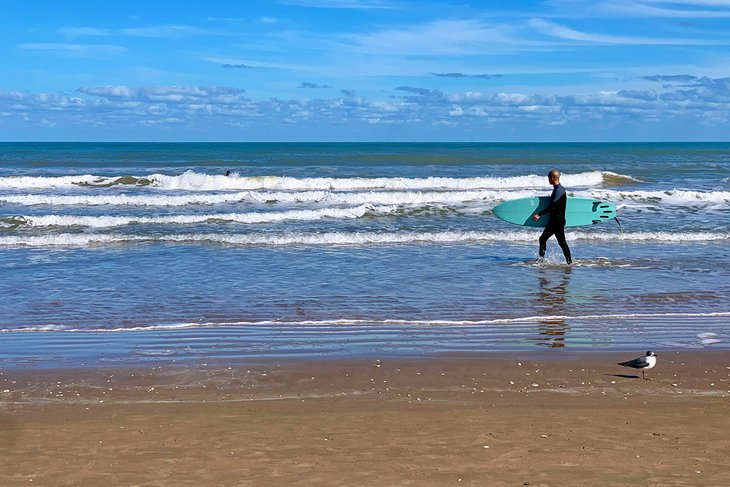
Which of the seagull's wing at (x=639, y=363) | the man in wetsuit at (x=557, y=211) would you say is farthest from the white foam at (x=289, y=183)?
the seagull's wing at (x=639, y=363)

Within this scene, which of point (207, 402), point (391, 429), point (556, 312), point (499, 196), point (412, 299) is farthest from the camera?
point (499, 196)

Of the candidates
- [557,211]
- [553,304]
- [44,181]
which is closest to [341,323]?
[553,304]

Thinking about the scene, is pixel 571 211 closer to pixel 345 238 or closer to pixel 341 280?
pixel 345 238

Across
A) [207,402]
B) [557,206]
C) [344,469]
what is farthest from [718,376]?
[557,206]

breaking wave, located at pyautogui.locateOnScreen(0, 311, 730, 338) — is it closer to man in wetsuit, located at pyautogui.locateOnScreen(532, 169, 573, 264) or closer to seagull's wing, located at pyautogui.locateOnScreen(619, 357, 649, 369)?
seagull's wing, located at pyautogui.locateOnScreen(619, 357, 649, 369)

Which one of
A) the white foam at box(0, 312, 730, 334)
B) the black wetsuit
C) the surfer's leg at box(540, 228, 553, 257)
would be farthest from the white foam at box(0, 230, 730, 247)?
the white foam at box(0, 312, 730, 334)

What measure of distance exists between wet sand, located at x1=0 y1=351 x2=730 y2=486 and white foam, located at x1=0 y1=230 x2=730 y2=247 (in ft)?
30.9

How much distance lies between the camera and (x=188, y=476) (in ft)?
15.2

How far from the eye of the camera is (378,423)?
18.5 feet

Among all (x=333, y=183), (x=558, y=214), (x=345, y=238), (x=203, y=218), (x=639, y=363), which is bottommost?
(x=639, y=363)

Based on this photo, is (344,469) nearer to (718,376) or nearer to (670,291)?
(718,376)

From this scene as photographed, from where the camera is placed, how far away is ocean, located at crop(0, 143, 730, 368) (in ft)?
27.0

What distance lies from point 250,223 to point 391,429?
15.0 metres

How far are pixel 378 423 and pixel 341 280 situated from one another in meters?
6.41
